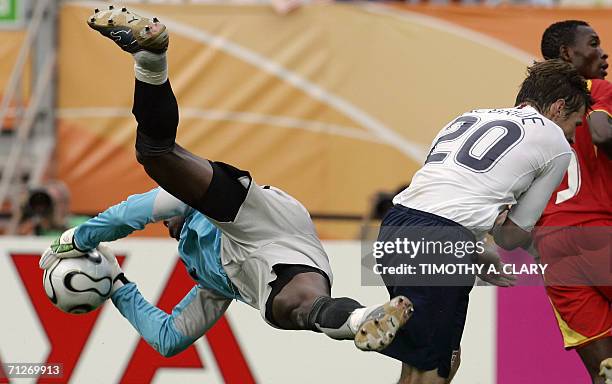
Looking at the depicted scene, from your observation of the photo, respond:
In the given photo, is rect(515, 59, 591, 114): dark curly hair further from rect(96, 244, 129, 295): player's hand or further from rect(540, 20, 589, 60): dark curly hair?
rect(96, 244, 129, 295): player's hand

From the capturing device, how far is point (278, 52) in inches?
440

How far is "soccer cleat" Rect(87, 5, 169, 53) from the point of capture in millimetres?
4879

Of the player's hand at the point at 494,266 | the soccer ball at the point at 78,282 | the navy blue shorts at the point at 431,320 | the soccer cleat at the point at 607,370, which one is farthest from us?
the soccer ball at the point at 78,282

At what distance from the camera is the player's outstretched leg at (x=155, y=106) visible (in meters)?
4.89

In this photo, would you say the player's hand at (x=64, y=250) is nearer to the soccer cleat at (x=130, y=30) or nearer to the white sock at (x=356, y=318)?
the soccer cleat at (x=130, y=30)

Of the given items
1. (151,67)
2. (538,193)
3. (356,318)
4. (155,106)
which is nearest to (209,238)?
(155,106)

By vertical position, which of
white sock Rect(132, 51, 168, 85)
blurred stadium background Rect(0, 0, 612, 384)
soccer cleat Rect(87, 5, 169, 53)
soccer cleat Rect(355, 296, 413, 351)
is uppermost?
soccer cleat Rect(87, 5, 169, 53)

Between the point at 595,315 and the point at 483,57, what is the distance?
5.26 metres

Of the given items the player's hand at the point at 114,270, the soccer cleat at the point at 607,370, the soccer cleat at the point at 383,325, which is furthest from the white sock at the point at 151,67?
the soccer cleat at the point at 607,370

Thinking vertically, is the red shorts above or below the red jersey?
below

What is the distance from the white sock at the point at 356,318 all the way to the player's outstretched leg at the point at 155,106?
926mm

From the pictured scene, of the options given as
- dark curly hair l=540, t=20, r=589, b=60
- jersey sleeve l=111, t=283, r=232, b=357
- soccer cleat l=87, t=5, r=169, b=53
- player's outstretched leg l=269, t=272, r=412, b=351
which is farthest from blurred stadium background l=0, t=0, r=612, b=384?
soccer cleat l=87, t=5, r=169, b=53

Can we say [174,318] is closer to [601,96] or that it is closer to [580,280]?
[580,280]

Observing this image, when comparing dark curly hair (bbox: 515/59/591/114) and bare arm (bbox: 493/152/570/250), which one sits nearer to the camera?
bare arm (bbox: 493/152/570/250)
